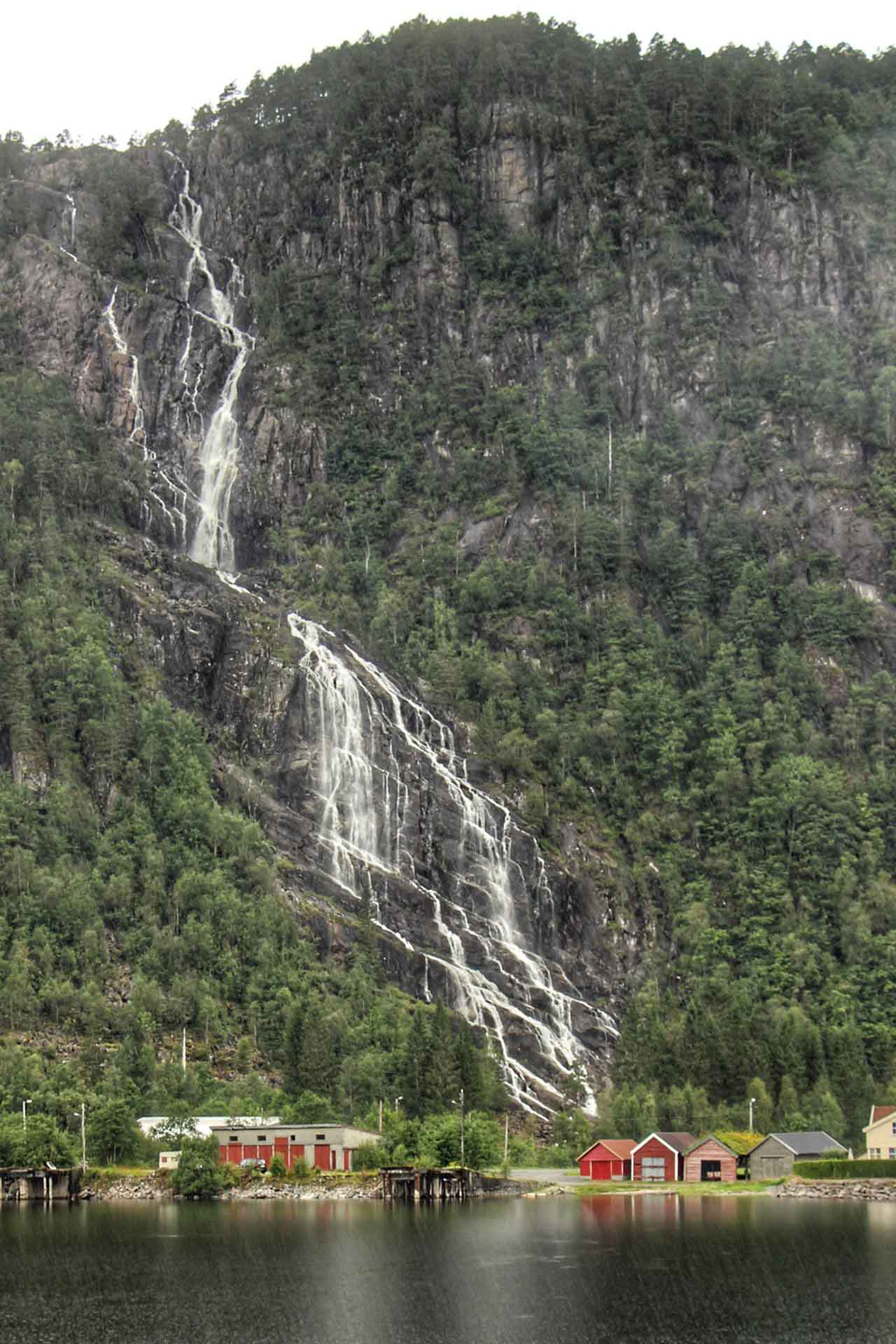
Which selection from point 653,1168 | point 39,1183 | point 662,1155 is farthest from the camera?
point 653,1168

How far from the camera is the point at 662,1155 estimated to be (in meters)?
136

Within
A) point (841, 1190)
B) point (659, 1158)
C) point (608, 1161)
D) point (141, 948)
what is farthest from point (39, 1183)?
point (841, 1190)

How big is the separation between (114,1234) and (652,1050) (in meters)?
61.1

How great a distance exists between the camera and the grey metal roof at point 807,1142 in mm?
133875

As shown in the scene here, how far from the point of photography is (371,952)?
536 ft

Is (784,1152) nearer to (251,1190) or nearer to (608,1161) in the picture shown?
(608,1161)

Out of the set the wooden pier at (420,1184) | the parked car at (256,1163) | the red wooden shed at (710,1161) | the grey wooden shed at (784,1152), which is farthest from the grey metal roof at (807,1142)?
the parked car at (256,1163)

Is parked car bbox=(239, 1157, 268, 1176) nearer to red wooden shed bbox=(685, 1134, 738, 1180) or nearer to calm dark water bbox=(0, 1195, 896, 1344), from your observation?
calm dark water bbox=(0, 1195, 896, 1344)

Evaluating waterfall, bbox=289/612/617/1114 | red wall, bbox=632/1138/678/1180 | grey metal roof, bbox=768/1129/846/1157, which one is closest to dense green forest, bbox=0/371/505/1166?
waterfall, bbox=289/612/617/1114

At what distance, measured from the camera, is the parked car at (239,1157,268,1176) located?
13225cm

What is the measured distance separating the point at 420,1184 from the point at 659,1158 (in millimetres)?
17687

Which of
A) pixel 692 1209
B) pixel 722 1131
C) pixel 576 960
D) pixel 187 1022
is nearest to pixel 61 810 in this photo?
pixel 187 1022

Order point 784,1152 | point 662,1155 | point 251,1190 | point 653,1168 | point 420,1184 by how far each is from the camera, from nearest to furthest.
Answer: point 420,1184
point 251,1190
point 784,1152
point 662,1155
point 653,1168

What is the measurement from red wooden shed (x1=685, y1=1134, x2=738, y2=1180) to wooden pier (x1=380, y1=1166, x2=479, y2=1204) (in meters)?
16.2
